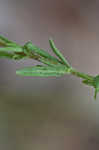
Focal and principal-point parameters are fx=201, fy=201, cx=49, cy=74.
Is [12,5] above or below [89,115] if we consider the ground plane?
above

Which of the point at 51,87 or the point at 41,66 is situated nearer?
the point at 41,66

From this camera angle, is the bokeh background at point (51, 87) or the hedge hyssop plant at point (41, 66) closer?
the hedge hyssop plant at point (41, 66)

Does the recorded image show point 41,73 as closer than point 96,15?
Yes

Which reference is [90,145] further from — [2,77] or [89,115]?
[2,77]

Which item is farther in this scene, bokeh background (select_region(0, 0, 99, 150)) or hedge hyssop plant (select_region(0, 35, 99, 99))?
bokeh background (select_region(0, 0, 99, 150))

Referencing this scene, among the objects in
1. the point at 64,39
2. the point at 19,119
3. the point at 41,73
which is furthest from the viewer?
the point at 64,39

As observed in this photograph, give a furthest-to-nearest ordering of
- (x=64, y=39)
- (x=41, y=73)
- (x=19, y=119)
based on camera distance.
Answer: (x=64, y=39)
(x=19, y=119)
(x=41, y=73)

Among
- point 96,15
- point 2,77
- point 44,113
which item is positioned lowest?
point 44,113

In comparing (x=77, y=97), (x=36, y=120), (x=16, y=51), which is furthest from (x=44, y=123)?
(x=16, y=51)
